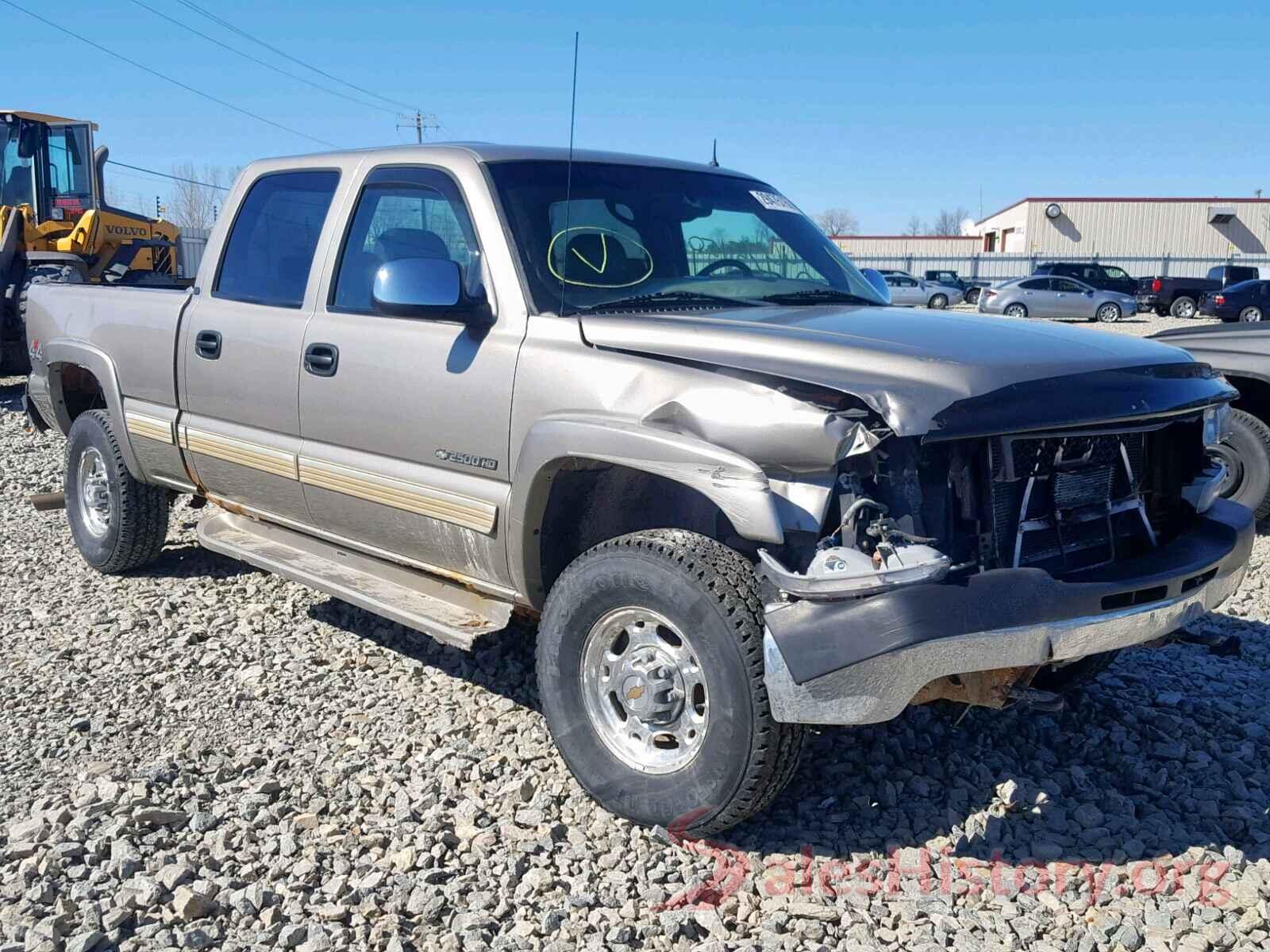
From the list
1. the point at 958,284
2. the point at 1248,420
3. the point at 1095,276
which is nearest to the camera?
→ the point at 1248,420

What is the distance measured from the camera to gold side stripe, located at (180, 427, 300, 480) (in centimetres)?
477

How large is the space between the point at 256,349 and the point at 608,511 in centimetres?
178

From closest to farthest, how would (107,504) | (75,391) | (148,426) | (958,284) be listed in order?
1. (148,426)
2. (107,504)
3. (75,391)
4. (958,284)

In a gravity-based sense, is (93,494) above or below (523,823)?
above

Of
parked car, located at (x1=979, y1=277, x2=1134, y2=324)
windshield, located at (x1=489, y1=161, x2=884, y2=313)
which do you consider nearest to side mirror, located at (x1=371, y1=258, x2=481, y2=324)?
windshield, located at (x1=489, y1=161, x2=884, y2=313)

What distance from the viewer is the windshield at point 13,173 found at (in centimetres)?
1570

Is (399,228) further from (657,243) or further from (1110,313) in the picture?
(1110,313)

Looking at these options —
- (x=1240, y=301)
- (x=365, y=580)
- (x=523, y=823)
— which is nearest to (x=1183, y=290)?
(x=1240, y=301)

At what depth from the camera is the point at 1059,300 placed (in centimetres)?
3509

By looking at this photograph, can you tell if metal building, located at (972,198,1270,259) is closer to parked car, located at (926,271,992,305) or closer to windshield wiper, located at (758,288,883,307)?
parked car, located at (926,271,992,305)

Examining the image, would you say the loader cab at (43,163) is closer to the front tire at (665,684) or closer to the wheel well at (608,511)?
the wheel well at (608,511)

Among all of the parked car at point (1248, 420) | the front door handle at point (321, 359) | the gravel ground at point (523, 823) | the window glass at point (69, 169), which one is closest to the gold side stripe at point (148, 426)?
the gravel ground at point (523, 823)

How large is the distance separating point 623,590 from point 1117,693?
2.31m

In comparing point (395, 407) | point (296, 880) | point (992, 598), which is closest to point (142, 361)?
point (395, 407)
